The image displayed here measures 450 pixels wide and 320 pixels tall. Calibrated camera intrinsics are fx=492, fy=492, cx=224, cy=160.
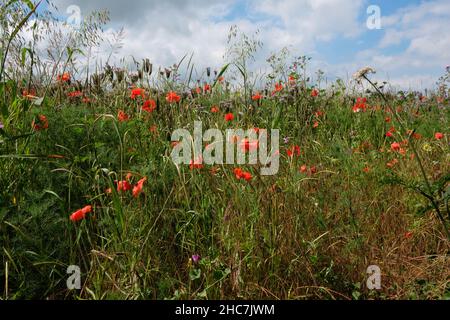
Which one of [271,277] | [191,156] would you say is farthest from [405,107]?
[271,277]

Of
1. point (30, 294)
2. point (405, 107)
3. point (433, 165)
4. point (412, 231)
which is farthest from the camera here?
point (405, 107)

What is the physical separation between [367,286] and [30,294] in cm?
143

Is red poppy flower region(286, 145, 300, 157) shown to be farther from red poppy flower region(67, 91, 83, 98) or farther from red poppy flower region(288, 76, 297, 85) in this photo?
red poppy flower region(288, 76, 297, 85)

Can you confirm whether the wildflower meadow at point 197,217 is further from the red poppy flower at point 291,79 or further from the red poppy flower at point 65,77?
the red poppy flower at point 291,79

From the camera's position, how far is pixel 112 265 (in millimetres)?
2076

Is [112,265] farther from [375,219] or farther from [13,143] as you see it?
[375,219]

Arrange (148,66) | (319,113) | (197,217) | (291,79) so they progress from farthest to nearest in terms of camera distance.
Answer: (291,79) < (319,113) < (148,66) < (197,217)

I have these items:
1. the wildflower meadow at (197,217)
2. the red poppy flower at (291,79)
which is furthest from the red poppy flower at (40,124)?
the red poppy flower at (291,79)

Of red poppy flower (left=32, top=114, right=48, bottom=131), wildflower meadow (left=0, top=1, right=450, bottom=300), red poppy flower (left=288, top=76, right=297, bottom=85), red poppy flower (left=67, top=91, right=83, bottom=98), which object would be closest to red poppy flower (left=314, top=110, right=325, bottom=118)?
red poppy flower (left=288, top=76, right=297, bottom=85)

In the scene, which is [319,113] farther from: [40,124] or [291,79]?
[40,124]

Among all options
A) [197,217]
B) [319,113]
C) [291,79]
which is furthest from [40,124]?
[291,79]

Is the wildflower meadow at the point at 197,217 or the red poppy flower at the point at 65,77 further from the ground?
the red poppy flower at the point at 65,77

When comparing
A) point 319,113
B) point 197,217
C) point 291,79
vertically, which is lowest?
point 197,217

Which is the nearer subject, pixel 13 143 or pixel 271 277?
pixel 271 277
